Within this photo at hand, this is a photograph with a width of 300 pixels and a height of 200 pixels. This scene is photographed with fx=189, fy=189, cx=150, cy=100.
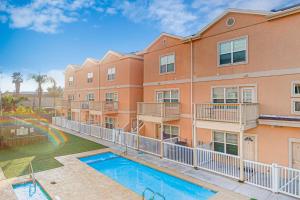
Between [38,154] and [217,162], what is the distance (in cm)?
1241

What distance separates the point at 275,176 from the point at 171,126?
8.19 meters

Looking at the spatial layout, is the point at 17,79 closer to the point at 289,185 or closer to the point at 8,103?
the point at 8,103

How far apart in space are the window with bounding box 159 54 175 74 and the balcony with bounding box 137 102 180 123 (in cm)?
313

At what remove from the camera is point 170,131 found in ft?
51.1

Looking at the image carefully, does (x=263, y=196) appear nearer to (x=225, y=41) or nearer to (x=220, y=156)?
(x=220, y=156)

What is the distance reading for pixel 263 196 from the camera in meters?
8.02

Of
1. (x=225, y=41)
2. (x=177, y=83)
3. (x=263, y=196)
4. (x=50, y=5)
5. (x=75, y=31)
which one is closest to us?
(x=263, y=196)

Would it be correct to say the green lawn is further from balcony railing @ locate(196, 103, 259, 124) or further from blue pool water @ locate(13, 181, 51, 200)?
balcony railing @ locate(196, 103, 259, 124)

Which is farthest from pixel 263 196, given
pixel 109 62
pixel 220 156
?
pixel 109 62

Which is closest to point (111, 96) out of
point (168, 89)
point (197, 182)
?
point (168, 89)

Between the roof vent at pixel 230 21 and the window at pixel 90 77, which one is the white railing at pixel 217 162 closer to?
the roof vent at pixel 230 21

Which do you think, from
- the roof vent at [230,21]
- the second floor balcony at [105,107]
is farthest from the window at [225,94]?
the second floor balcony at [105,107]

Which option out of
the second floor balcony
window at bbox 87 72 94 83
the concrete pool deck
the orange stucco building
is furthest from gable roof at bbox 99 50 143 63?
the concrete pool deck

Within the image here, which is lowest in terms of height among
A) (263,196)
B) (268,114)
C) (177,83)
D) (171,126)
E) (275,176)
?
(263,196)
